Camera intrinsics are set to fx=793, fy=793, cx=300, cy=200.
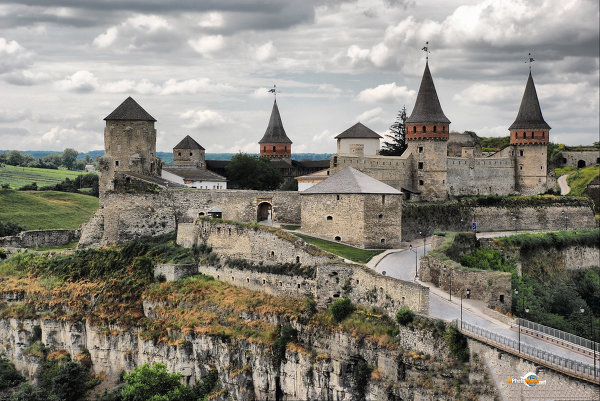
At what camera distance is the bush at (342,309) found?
3897 centimetres

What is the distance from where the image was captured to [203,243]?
50656mm

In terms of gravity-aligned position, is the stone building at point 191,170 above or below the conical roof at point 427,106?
below

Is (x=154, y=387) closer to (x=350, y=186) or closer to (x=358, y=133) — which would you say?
(x=350, y=186)

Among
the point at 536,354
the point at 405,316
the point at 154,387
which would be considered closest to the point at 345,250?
the point at 405,316

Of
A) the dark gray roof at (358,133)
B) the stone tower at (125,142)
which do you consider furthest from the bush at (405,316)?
the dark gray roof at (358,133)

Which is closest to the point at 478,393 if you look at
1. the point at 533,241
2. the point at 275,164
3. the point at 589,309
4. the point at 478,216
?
the point at 589,309

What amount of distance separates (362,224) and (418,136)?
17.6 meters

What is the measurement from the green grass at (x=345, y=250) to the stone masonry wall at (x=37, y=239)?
2382cm

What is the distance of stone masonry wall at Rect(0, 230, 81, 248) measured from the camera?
61.9 m

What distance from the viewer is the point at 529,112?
7388cm

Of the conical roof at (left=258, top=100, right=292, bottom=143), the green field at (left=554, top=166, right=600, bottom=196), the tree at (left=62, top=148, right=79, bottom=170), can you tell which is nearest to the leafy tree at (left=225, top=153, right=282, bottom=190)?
the conical roof at (left=258, top=100, right=292, bottom=143)

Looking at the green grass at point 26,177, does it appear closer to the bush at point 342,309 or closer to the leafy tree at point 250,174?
the leafy tree at point 250,174

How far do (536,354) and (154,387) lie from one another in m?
19.8

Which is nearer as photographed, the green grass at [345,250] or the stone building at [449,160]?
the green grass at [345,250]
